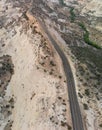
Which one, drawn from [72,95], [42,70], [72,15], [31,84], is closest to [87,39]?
[72,15]

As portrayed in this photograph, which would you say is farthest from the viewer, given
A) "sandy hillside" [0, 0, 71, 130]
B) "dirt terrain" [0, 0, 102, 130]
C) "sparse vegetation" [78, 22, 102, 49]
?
"sparse vegetation" [78, 22, 102, 49]

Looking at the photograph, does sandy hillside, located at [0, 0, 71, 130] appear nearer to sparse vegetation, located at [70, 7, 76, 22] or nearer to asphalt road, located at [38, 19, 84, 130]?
asphalt road, located at [38, 19, 84, 130]

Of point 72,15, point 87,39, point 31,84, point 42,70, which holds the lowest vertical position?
point 72,15

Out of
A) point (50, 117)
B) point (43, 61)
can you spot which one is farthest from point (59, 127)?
point (43, 61)

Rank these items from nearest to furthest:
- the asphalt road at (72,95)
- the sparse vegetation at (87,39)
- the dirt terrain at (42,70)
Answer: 1. the asphalt road at (72,95)
2. the dirt terrain at (42,70)
3. the sparse vegetation at (87,39)

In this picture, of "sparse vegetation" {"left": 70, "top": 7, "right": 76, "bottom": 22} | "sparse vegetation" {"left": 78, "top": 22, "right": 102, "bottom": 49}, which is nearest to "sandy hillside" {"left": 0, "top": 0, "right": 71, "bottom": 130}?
"sparse vegetation" {"left": 78, "top": 22, "right": 102, "bottom": 49}

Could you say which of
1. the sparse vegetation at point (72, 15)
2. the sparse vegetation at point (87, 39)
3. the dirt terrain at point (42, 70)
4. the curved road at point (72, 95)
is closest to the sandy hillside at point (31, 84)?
the dirt terrain at point (42, 70)

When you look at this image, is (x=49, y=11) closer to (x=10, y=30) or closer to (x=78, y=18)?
(x=78, y=18)

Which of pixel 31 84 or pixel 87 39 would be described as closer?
pixel 31 84

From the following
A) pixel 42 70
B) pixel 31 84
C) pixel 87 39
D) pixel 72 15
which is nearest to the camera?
pixel 31 84

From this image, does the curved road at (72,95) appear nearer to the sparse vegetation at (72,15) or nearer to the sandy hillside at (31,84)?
the sandy hillside at (31,84)

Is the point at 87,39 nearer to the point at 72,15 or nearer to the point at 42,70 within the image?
the point at 72,15
